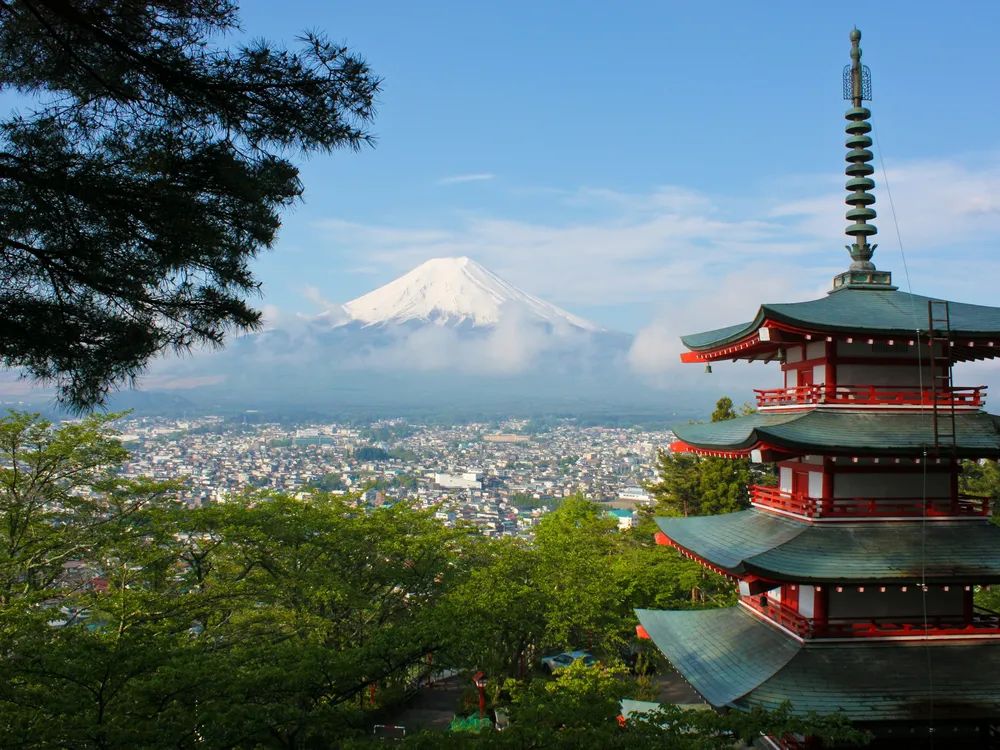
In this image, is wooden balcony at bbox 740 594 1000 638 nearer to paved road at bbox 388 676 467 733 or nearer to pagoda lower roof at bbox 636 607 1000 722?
pagoda lower roof at bbox 636 607 1000 722

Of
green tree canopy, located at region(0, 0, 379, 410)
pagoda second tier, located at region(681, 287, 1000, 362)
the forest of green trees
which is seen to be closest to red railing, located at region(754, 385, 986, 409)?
pagoda second tier, located at region(681, 287, 1000, 362)

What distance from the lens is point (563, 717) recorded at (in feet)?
23.3

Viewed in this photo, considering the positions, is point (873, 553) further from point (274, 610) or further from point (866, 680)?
point (274, 610)

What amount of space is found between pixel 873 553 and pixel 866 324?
3113 mm

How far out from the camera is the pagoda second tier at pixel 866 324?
9578 millimetres

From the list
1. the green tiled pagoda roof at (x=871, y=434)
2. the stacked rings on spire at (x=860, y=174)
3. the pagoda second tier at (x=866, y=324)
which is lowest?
the green tiled pagoda roof at (x=871, y=434)

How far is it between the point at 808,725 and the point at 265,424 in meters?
174

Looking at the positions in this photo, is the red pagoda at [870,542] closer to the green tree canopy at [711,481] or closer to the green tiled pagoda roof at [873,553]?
the green tiled pagoda roof at [873,553]

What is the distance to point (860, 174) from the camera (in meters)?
11.4

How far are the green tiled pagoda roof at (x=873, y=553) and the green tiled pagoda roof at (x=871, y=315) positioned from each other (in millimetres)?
2723

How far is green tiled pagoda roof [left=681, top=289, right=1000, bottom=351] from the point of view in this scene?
9.56 meters

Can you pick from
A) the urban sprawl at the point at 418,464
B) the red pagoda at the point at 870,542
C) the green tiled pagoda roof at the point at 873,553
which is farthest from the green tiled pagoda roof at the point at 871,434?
the urban sprawl at the point at 418,464

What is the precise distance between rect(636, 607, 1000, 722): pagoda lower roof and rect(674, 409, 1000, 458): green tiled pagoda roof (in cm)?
260

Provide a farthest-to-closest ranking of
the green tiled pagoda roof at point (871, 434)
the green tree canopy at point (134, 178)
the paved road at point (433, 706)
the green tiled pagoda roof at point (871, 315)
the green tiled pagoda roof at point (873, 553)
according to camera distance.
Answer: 1. the paved road at point (433, 706)
2. the green tiled pagoda roof at point (871, 315)
3. the green tiled pagoda roof at point (871, 434)
4. the green tiled pagoda roof at point (873, 553)
5. the green tree canopy at point (134, 178)
